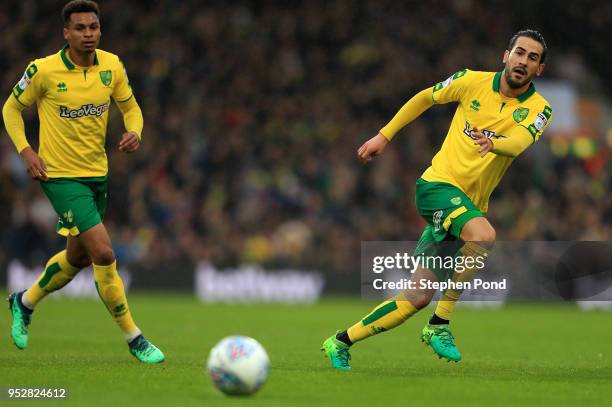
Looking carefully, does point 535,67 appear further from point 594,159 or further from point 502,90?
point 594,159

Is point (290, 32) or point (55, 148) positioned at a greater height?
point (290, 32)

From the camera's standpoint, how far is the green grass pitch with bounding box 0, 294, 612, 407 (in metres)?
7.38

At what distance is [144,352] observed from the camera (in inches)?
358

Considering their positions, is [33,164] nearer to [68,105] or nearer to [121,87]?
[68,105]

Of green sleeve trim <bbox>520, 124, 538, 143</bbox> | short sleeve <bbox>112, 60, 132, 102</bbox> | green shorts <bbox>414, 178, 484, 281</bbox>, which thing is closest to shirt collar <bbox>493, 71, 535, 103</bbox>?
green sleeve trim <bbox>520, 124, 538, 143</bbox>

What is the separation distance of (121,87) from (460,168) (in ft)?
9.26

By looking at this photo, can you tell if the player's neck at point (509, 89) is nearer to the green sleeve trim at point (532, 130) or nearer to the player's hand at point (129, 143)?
the green sleeve trim at point (532, 130)

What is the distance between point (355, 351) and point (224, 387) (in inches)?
162

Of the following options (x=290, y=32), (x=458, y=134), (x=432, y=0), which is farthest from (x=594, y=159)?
(x=458, y=134)

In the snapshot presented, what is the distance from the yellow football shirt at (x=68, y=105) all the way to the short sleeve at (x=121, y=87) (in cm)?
6

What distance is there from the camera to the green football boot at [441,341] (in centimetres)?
895

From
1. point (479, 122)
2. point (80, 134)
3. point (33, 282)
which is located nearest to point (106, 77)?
point (80, 134)

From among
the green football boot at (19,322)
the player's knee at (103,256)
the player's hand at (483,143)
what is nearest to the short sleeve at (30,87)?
the player's knee at (103,256)

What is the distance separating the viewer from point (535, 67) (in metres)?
8.80
